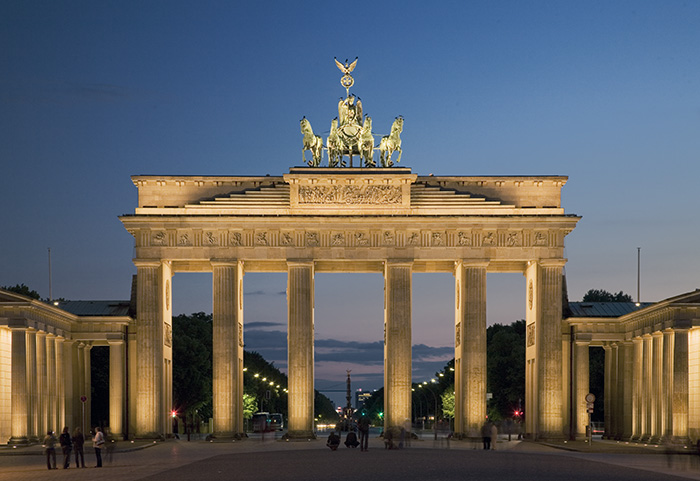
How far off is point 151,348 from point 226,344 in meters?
5.12

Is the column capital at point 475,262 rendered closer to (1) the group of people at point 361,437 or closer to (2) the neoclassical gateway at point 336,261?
(2) the neoclassical gateway at point 336,261

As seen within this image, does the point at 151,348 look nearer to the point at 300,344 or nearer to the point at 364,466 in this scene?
the point at 300,344

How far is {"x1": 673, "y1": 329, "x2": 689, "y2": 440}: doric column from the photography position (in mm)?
66375

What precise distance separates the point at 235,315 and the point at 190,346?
38.3m

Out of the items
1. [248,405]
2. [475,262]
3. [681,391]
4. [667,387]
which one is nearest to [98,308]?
[475,262]

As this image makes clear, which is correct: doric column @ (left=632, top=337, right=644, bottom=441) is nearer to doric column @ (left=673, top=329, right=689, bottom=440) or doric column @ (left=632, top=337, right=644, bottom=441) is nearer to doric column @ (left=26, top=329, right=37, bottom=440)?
doric column @ (left=673, top=329, right=689, bottom=440)

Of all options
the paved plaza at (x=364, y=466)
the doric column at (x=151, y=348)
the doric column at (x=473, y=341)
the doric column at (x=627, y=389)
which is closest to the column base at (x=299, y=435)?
the doric column at (x=151, y=348)

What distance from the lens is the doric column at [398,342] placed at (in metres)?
81.2

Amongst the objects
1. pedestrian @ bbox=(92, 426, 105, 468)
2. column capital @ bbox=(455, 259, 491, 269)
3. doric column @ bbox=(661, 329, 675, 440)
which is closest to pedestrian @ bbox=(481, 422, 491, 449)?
doric column @ bbox=(661, 329, 675, 440)

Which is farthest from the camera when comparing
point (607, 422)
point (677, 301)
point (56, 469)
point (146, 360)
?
point (607, 422)

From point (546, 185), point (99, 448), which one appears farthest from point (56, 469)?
point (546, 185)

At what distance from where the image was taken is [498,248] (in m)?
81.7

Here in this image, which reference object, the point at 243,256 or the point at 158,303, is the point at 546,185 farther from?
the point at 158,303

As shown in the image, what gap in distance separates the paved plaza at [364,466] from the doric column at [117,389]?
16.2 m
